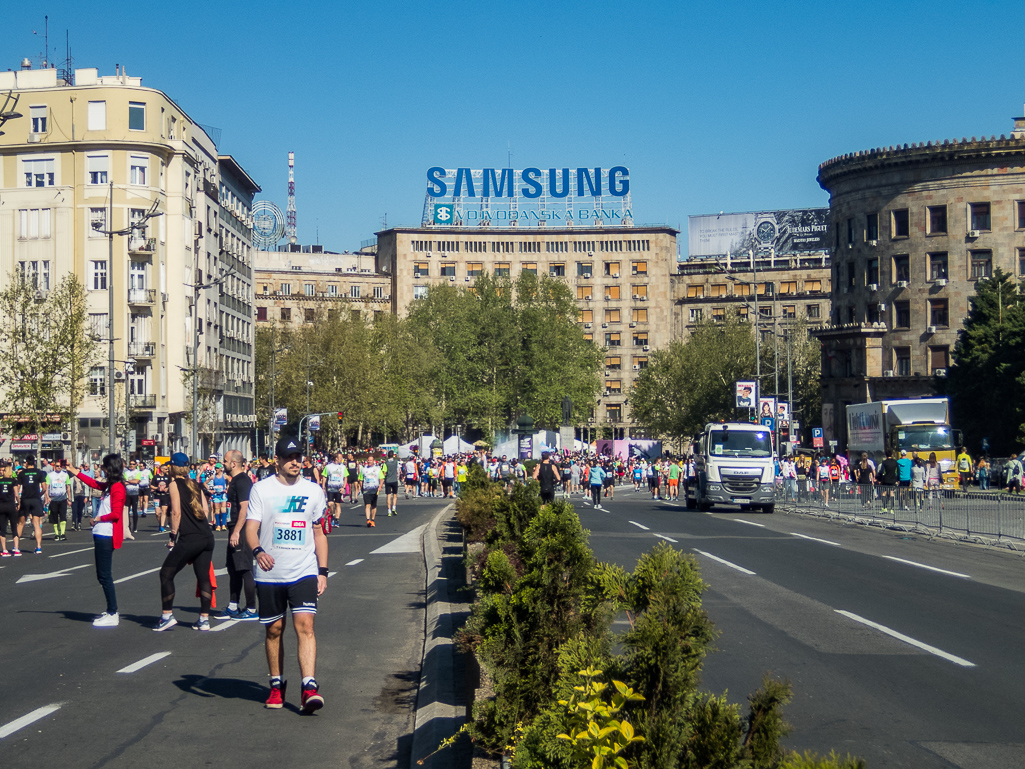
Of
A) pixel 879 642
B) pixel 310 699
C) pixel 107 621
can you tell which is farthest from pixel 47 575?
pixel 879 642

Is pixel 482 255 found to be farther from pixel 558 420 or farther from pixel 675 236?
pixel 558 420

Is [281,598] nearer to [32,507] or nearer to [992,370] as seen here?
[32,507]

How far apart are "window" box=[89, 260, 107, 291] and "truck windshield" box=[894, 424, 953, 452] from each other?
43.4m

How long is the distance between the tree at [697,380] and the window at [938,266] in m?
18.8

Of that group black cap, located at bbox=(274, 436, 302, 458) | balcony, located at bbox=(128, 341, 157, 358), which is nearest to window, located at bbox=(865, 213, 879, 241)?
balcony, located at bbox=(128, 341, 157, 358)

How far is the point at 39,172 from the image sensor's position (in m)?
65.4

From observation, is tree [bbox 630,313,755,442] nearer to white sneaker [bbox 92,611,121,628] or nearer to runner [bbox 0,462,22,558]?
runner [bbox 0,462,22,558]

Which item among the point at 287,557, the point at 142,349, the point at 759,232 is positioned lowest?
the point at 287,557

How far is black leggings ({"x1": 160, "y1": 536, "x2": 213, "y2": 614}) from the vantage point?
11594 mm

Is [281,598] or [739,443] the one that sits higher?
[739,443]

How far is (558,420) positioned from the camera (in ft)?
297

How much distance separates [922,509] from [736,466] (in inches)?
307

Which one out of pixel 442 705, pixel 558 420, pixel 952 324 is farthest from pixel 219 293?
pixel 442 705

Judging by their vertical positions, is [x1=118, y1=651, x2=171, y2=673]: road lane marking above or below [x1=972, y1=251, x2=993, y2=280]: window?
below
